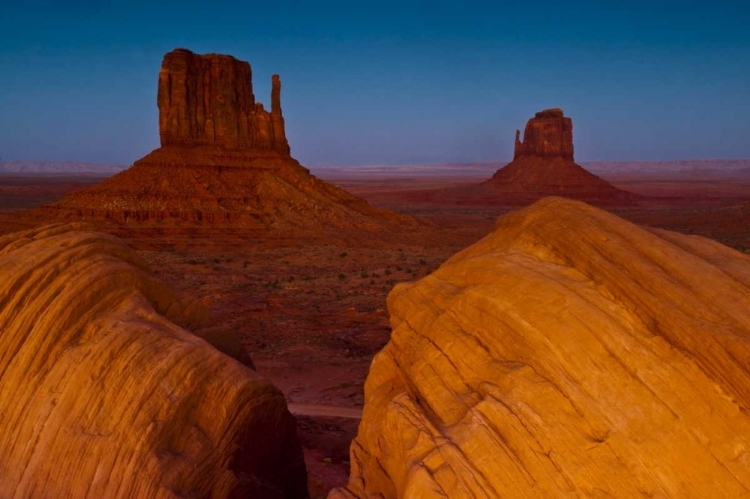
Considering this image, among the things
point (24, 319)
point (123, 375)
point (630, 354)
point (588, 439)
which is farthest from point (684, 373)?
point (24, 319)

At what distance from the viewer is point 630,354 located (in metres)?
5.01

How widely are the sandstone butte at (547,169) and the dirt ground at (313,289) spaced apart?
47.2 meters

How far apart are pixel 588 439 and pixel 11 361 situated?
588cm

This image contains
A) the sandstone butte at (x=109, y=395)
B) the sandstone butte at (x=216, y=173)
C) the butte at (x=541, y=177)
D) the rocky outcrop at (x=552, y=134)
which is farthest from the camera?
the rocky outcrop at (x=552, y=134)

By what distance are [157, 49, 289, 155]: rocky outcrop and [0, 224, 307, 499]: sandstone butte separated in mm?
49719

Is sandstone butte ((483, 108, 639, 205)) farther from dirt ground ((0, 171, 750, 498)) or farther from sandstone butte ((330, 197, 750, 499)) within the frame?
sandstone butte ((330, 197, 750, 499))

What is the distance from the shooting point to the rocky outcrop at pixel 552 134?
389 feet

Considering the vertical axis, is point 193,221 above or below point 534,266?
below

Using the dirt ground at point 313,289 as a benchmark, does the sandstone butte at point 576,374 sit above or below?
above

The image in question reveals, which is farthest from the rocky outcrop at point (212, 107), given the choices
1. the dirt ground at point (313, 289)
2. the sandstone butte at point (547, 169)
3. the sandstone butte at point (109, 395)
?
the sandstone butte at point (547, 169)

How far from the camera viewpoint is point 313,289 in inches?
1142

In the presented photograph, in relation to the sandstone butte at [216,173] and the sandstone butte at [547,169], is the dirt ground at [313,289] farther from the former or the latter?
the sandstone butte at [547,169]

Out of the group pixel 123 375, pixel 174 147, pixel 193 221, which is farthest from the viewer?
pixel 174 147

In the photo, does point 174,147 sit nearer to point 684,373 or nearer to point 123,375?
point 123,375
